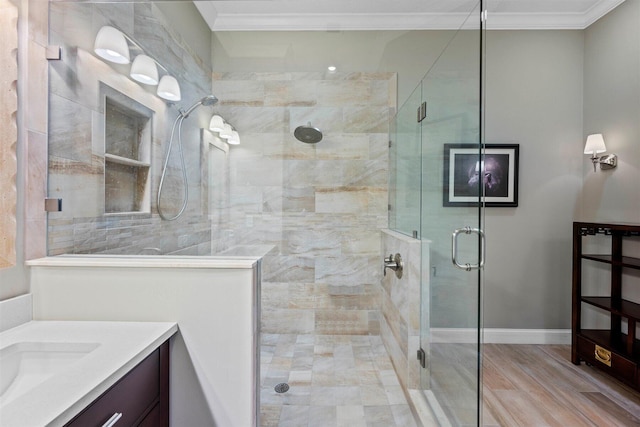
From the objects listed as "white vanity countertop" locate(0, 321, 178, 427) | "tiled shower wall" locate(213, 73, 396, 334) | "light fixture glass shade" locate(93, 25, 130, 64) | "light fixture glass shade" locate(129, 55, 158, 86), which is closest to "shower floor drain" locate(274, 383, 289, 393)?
"tiled shower wall" locate(213, 73, 396, 334)

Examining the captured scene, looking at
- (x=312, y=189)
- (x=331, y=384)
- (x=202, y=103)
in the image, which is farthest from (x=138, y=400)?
(x=202, y=103)

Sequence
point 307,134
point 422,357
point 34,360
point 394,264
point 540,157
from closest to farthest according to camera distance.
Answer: point 34,360 → point 307,134 → point 394,264 → point 422,357 → point 540,157

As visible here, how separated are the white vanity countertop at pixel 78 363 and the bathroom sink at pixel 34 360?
0.02 meters

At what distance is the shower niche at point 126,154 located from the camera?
131 cm

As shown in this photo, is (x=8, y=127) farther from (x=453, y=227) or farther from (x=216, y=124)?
(x=453, y=227)

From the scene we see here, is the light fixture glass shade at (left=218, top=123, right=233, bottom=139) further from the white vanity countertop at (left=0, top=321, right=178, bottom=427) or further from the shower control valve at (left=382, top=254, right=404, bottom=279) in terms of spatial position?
the shower control valve at (left=382, top=254, right=404, bottom=279)

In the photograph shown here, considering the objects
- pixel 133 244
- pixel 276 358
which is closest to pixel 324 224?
pixel 276 358

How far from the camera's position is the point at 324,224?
144 centimetres

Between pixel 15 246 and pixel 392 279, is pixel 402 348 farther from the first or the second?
pixel 15 246

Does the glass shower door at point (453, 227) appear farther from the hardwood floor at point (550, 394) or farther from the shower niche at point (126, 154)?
the shower niche at point (126, 154)

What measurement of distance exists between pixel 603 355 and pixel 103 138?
334 centimetres

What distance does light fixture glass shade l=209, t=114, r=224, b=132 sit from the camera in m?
1.33

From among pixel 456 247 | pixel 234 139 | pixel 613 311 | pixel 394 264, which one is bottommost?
pixel 613 311

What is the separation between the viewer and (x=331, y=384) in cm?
152
